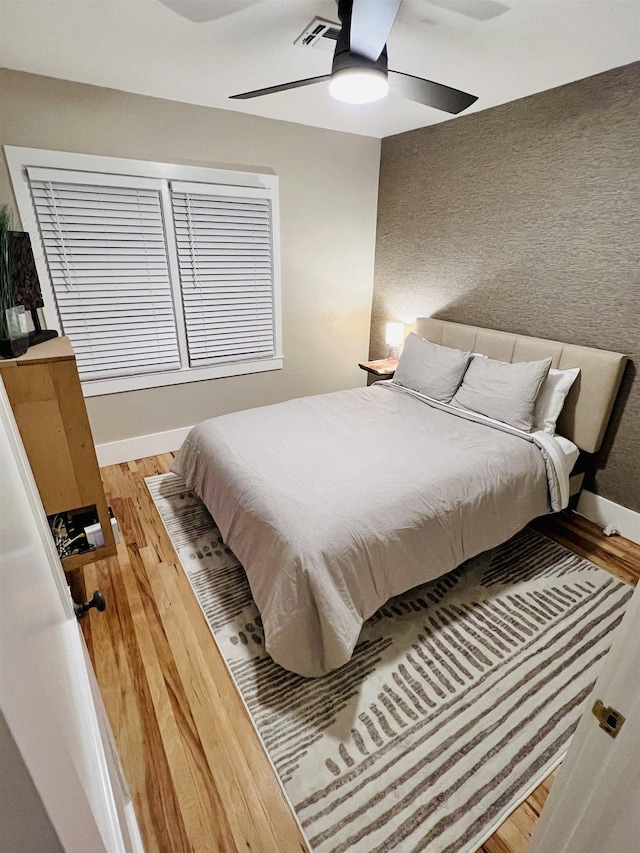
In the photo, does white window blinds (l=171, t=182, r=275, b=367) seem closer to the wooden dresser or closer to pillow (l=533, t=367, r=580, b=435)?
the wooden dresser

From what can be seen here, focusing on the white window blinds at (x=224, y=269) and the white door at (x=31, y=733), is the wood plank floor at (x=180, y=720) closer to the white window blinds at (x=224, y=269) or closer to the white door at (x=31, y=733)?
the white door at (x=31, y=733)

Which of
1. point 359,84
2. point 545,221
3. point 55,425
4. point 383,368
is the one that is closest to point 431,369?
point 383,368

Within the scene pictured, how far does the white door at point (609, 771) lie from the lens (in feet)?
1.99

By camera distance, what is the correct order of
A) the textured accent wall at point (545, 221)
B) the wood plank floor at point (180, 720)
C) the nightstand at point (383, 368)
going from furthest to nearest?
1. the nightstand at point (383, 368)
2. the textured accent wall at point (545, 221)
3. the wood plank floor at point (180, 720)

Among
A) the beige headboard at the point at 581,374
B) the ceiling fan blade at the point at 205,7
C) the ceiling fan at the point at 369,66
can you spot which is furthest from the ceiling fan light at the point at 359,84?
the beige headboard at the point at 581,374

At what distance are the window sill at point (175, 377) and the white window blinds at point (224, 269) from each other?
0.23ft

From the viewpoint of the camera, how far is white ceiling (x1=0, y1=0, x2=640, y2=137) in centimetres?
162

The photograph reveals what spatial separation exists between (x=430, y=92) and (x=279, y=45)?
0.75m

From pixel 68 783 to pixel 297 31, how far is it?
252cm

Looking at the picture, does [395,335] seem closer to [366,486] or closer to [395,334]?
[395,334]

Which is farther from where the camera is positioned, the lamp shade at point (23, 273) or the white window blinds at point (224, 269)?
the white window blinds at point (224, 269)

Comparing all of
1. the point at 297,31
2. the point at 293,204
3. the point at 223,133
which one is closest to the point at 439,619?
the point at 297,31

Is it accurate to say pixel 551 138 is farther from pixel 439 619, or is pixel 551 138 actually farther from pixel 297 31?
pixel 439 619

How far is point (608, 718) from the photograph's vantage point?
641 mm
